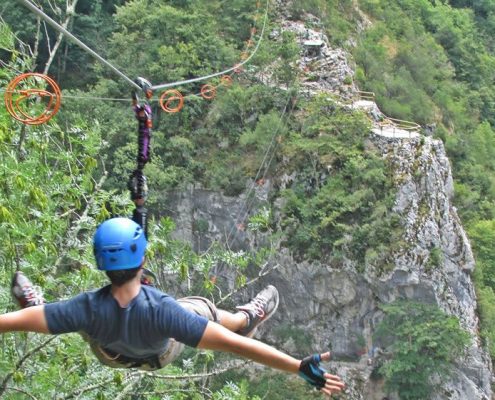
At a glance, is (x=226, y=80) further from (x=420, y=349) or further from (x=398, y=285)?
(x=420, y=349)

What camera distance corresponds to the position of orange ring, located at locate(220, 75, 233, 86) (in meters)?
16.3

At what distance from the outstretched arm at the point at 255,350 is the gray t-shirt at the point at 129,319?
0.10 feet

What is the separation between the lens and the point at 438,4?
24.7 metres

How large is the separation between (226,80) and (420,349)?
6.91 metres

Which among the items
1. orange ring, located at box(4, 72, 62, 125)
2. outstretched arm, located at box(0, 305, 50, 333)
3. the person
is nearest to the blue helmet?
the person

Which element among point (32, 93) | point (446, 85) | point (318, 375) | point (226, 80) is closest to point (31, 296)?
point (318, 375)

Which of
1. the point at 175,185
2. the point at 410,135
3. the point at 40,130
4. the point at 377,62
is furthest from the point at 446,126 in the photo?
the point at 40,130

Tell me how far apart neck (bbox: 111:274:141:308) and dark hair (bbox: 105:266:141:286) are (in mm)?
12

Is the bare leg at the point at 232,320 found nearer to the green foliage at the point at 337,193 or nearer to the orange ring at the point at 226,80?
the green foliage at the point at 337,193

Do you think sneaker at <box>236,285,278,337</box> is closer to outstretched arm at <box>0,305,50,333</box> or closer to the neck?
the neck

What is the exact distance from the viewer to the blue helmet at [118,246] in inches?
89.8

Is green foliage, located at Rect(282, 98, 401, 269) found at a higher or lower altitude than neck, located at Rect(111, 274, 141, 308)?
lower

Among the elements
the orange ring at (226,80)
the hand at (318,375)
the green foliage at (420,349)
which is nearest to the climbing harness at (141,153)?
the hand at (318,375)

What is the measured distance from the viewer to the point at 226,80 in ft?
54.6
